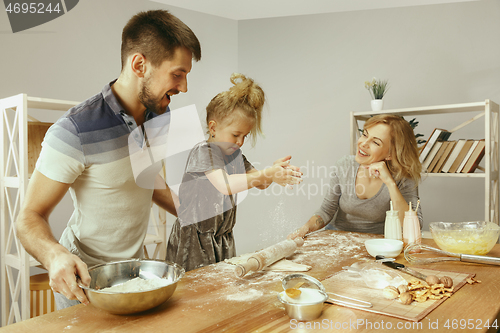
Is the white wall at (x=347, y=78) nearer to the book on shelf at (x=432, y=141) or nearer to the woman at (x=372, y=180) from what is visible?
the book on shelf at (x=432, y=141)

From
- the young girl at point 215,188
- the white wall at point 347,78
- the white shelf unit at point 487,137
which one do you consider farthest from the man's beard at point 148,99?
the white wall at point 347,78

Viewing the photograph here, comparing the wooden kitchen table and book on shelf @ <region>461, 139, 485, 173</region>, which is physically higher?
book on shelf @ <region>461, 139, 485, 173</region>

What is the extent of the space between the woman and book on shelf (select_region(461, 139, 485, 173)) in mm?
398

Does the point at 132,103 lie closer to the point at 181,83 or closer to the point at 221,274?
the point at 181,83

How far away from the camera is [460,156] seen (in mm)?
2354

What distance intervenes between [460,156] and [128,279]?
2225 mm

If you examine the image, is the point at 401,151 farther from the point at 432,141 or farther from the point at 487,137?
the point at 487,137

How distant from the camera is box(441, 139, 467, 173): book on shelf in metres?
2.36

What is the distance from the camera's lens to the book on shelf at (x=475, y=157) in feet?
7.48

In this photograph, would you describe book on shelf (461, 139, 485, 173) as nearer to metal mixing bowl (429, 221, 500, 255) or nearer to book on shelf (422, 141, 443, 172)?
book on shelf (422, 141, 443, 172)

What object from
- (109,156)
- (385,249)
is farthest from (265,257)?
(109,156)

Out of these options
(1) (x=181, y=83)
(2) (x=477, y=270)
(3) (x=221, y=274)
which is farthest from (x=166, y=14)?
(2) (x=477, y=270)

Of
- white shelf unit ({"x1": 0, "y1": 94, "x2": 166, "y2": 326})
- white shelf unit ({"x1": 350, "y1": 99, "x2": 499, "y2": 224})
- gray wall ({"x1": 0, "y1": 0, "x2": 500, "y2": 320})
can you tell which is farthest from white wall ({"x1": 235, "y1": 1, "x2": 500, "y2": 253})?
white shelf unit ({"x1": 0, "y1": 94, "x2": 166, "y2": 326})

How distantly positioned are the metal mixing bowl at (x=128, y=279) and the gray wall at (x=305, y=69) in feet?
5.19
